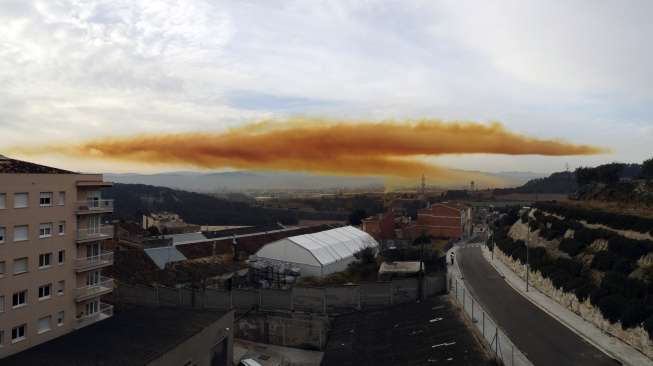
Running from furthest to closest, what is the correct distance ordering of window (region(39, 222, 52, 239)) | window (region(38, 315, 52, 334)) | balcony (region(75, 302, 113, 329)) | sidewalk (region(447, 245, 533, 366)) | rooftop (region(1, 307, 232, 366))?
balcony (region(75, 302, 113, 329))
window (region(39, 222, 52, 239))
window (region(38, 315, 52, 334))
rooftop (region(1, 307, 232, 366))
sidewalk (region(447, 245, 533, 366))

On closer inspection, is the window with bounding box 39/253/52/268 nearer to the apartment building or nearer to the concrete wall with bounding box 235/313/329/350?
the apartment building

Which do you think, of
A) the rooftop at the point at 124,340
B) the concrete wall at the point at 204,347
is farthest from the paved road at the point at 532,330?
the rooftop at the point at 124,340

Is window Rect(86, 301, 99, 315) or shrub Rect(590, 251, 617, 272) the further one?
window Rect(86, 301, 99, 315)

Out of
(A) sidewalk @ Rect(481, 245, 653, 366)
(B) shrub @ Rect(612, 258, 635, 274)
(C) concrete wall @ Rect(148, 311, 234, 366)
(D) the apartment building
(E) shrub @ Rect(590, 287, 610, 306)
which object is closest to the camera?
(A) sidewalk @ Rect(481, 245, 653, 366)

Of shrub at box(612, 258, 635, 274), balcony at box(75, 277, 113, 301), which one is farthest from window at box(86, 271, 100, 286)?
shrub at box(612, 258, 635, 274)

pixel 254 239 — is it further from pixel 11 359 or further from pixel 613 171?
pixel 613 171
